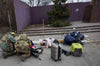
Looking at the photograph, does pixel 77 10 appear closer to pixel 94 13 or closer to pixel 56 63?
pixel 94 13

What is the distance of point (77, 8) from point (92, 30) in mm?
6828

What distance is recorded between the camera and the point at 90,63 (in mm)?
2645

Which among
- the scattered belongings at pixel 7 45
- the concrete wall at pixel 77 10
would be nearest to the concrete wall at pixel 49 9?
the concrete wall at pixel 77 10

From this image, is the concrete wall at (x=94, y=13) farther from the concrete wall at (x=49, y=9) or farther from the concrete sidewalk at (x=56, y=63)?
the concrete sidewalk at (x=56, y=63)

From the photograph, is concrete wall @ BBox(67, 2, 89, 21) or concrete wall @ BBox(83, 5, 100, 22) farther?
concrete wall @ BBox(67, 2, 89, 21)

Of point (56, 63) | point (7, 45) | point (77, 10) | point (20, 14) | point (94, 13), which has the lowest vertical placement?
point (56, 63)

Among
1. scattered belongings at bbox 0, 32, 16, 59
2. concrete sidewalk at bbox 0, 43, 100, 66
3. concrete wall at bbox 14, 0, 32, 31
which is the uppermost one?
concrete wall at bbox 14, 0, 32, 31

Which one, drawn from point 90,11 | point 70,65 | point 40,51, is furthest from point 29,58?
point 90,11

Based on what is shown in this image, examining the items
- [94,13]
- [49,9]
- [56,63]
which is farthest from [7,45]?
[94,13]

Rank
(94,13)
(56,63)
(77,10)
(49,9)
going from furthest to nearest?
(77,10), (49,9), (94,13), (56,63)

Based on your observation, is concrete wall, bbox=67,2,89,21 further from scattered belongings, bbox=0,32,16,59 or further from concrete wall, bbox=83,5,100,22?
scattered belongings, bbox=0,32,16,59

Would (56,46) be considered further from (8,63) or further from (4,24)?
(4,24)

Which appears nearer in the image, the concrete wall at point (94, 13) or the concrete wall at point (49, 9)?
the concrete wall at point (94, 13)

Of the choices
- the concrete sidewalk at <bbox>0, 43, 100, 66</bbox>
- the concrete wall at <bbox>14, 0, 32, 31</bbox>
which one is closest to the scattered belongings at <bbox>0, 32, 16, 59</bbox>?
the concrete sidewalk at <bbox>0, 43, 100, 66</bbox>
